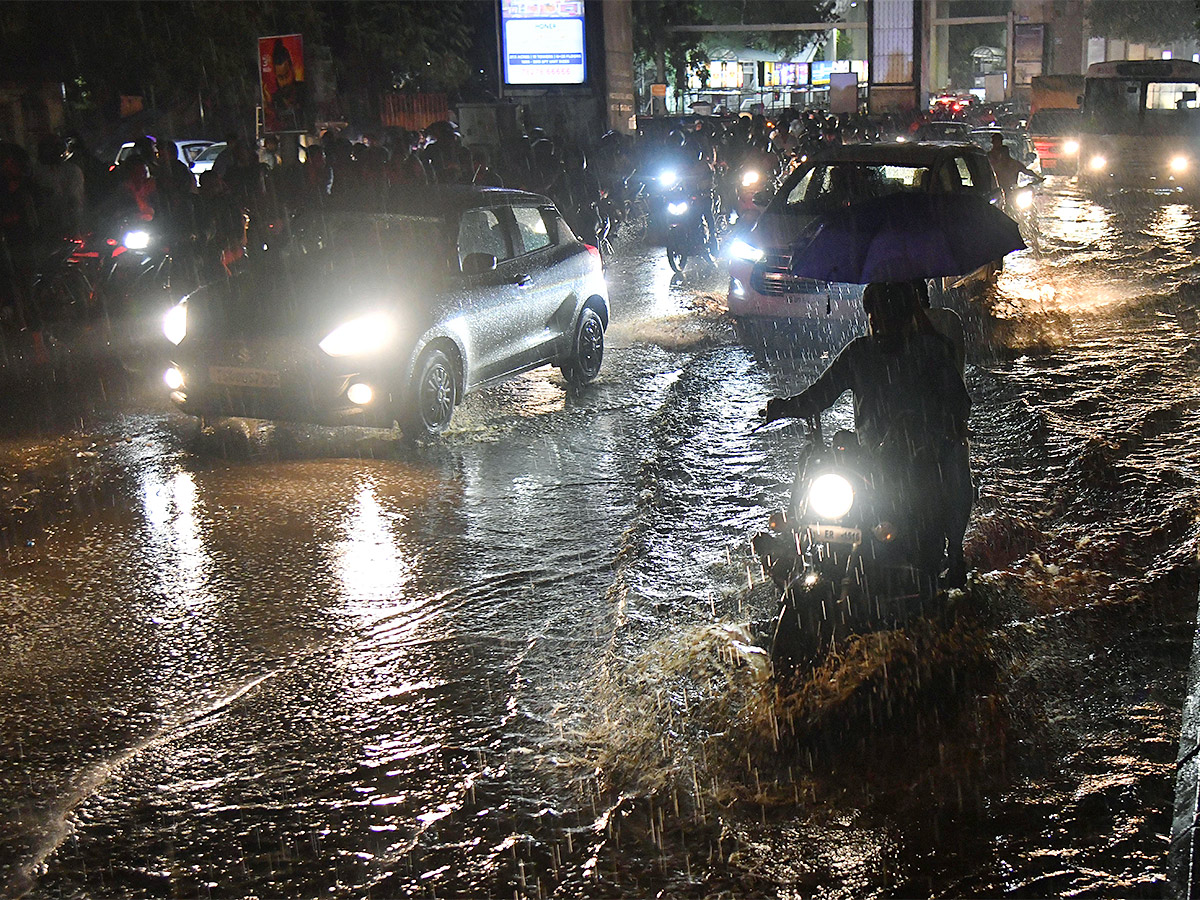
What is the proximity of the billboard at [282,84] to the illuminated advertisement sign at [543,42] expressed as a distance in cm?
1284

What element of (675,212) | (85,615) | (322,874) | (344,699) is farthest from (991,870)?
(675,212)

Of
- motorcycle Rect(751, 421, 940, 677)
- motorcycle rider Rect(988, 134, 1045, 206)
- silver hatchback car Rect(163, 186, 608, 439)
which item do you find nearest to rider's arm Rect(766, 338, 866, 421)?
motorcycle Rect(751, 421, 940, 677)

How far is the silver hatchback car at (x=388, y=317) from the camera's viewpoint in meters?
8.52

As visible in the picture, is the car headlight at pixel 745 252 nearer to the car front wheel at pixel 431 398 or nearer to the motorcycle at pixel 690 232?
the car front wheel at pixel 431 398

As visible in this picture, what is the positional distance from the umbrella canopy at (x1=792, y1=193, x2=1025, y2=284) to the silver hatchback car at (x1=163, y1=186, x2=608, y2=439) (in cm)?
407

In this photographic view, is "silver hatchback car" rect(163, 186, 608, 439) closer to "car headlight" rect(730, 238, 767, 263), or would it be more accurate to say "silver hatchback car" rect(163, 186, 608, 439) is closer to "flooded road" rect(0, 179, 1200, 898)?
"flooded road" rect(0, 179, 1200, 898)

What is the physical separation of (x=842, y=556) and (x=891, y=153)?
28.4 ft

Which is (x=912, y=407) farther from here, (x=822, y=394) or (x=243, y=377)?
(x=243, y=377)

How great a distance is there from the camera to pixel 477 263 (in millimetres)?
9023

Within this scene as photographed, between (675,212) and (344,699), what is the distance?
1420 centimetres

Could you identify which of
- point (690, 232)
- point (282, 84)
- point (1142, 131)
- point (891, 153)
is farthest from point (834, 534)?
point (1142, 131)

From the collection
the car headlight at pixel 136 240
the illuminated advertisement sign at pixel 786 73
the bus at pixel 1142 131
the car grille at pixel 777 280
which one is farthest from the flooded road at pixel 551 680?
the illuminated advertisement sign at pixel 786 73

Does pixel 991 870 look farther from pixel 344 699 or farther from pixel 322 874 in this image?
pixel 344 699

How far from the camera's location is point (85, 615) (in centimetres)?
595
